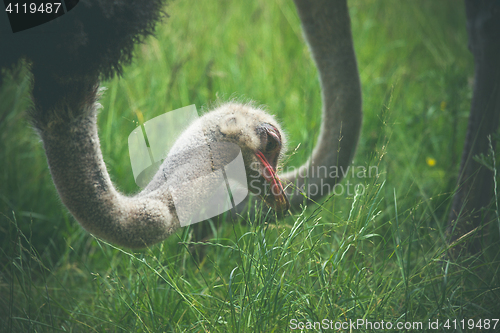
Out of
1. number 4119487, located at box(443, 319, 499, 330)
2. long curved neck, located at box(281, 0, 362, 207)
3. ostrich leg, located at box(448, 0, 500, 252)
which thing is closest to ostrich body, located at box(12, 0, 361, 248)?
long curved neck, located at box(281, 0, 362, 207)

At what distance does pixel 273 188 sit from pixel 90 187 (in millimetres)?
700

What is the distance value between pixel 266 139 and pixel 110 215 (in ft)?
2.18

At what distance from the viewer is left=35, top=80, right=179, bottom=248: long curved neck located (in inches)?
55.4

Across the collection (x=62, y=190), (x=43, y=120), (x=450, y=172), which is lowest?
(x=450, y=172)

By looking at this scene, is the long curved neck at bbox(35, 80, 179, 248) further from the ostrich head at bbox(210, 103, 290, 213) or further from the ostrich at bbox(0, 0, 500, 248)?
the ostrich head at bbox(210, 103, 290, 213)

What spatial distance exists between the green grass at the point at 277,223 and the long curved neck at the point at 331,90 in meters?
0.18

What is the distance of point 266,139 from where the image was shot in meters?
1.60

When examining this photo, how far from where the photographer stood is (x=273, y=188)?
5.32ft

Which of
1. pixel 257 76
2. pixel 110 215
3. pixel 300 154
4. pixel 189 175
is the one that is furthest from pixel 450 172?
pixel 110 215

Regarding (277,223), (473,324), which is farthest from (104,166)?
(473,324)

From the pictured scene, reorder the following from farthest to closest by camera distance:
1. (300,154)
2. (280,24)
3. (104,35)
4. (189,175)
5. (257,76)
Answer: (280,24) < (257,76) < (300,154) < (189,175) < (104,35)

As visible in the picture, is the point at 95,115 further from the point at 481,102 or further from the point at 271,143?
the point at 481,102

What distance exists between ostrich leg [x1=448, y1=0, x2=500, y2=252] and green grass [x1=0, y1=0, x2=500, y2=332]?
0.61 ft

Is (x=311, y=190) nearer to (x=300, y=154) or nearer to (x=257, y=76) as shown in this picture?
(x=300, y=154)
